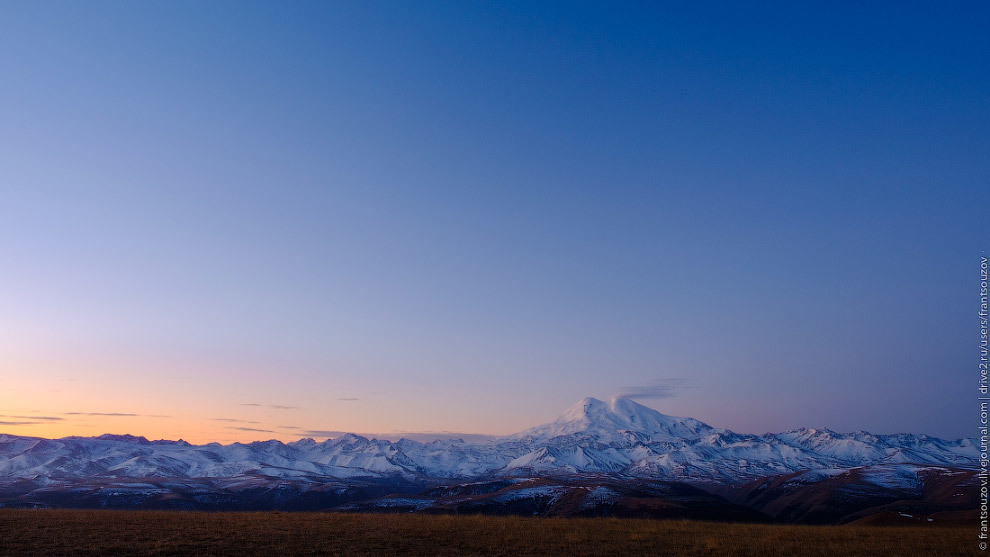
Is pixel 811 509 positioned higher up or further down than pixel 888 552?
further down

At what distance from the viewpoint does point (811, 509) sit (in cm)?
18688

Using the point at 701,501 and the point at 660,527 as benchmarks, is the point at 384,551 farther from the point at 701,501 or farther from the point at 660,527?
the point at 701,501

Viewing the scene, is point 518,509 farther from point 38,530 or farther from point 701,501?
point 38,530

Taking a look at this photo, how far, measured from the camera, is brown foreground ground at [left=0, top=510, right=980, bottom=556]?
→ 27219 mm

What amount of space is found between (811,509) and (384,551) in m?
200

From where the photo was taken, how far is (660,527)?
120 feet

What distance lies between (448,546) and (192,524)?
15770mm

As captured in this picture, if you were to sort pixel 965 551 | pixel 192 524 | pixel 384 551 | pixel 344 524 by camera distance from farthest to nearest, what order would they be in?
pixel 344 524 < pixel 192 524 < pixel 965 551 < pixel 384 551

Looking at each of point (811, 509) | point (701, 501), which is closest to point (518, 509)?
point (701, 501)

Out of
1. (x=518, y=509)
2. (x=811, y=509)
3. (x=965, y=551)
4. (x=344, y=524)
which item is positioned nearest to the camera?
(x=965, y=551)

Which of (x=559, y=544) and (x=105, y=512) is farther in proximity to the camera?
(x=105, y=512)

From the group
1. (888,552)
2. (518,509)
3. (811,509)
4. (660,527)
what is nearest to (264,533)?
(660,527)

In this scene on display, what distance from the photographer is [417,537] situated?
31625 mm

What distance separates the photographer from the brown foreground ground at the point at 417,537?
1072 inches
